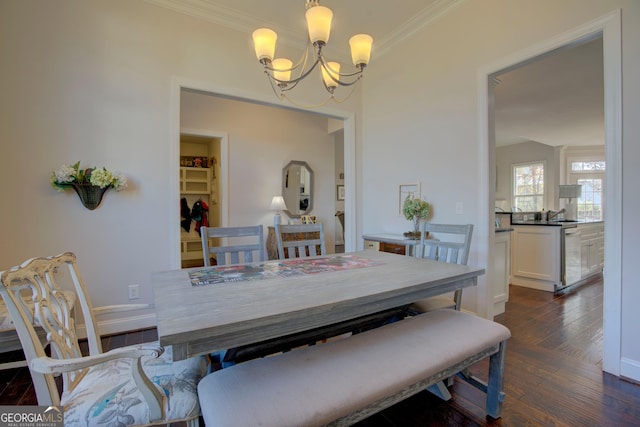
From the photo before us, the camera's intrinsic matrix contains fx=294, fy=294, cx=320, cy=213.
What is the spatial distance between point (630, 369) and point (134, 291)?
12.3 ft

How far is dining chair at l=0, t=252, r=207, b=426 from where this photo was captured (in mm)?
938

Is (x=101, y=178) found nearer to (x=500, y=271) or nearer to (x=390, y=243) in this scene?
(x=390, y=243)

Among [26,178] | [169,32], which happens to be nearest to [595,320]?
[169,32]

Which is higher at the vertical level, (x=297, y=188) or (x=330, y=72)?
(x=330, y=72)

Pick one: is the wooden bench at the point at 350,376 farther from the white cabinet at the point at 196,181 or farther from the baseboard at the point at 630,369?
the white cabinet at the point at 196,181

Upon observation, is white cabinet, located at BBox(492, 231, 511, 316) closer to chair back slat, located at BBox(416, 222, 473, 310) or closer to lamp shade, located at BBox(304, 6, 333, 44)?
chair back slat, located at BBox(416, 222, 473, 310)

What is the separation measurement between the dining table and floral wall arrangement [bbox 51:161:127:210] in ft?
4.15

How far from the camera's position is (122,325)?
2639 millimetres

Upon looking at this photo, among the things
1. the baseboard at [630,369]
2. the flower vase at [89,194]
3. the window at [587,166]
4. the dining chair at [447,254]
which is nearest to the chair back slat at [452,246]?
the dining chair at [447,254]

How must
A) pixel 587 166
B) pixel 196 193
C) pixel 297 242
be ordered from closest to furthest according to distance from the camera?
1. pixel 297 242
2. pixel 196 193
3. pixel 587 166

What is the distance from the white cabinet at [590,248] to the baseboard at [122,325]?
5422 mm

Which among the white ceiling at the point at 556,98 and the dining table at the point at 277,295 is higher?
the white ceiling at the point at 556,98

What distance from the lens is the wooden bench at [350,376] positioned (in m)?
0.94

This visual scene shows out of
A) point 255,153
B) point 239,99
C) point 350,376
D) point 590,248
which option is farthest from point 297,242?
point 590,248
